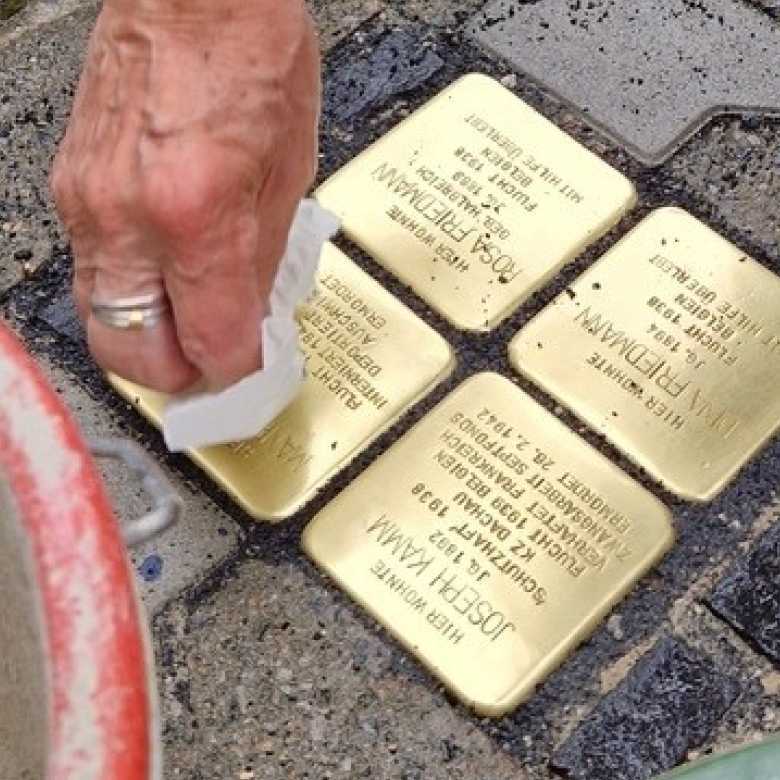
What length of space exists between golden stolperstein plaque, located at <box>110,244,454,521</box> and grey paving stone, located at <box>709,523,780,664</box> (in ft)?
1.14

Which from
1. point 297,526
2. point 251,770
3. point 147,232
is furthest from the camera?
point 297,526

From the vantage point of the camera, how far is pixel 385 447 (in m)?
1.33

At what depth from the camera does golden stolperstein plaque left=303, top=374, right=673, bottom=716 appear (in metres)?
1.22

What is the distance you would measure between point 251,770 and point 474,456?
14.1 inches

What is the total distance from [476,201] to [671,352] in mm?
265

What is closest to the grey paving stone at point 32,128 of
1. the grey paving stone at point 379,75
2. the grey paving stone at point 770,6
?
the grey paving stone at point 379,75

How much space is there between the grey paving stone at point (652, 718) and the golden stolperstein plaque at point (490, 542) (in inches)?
2.4

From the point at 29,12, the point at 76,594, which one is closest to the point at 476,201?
the point at 29,12

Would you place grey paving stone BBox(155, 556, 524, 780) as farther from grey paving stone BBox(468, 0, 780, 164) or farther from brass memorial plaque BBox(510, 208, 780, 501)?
grey paving stone BBox(468, 0, 780, 164)

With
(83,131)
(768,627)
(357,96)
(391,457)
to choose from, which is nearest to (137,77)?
(83,131)

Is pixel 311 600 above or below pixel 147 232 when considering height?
below

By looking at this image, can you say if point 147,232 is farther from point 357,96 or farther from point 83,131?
point 357,96

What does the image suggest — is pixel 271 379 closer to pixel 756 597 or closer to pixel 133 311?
pixel 133 311

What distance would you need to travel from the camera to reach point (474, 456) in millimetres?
1312
